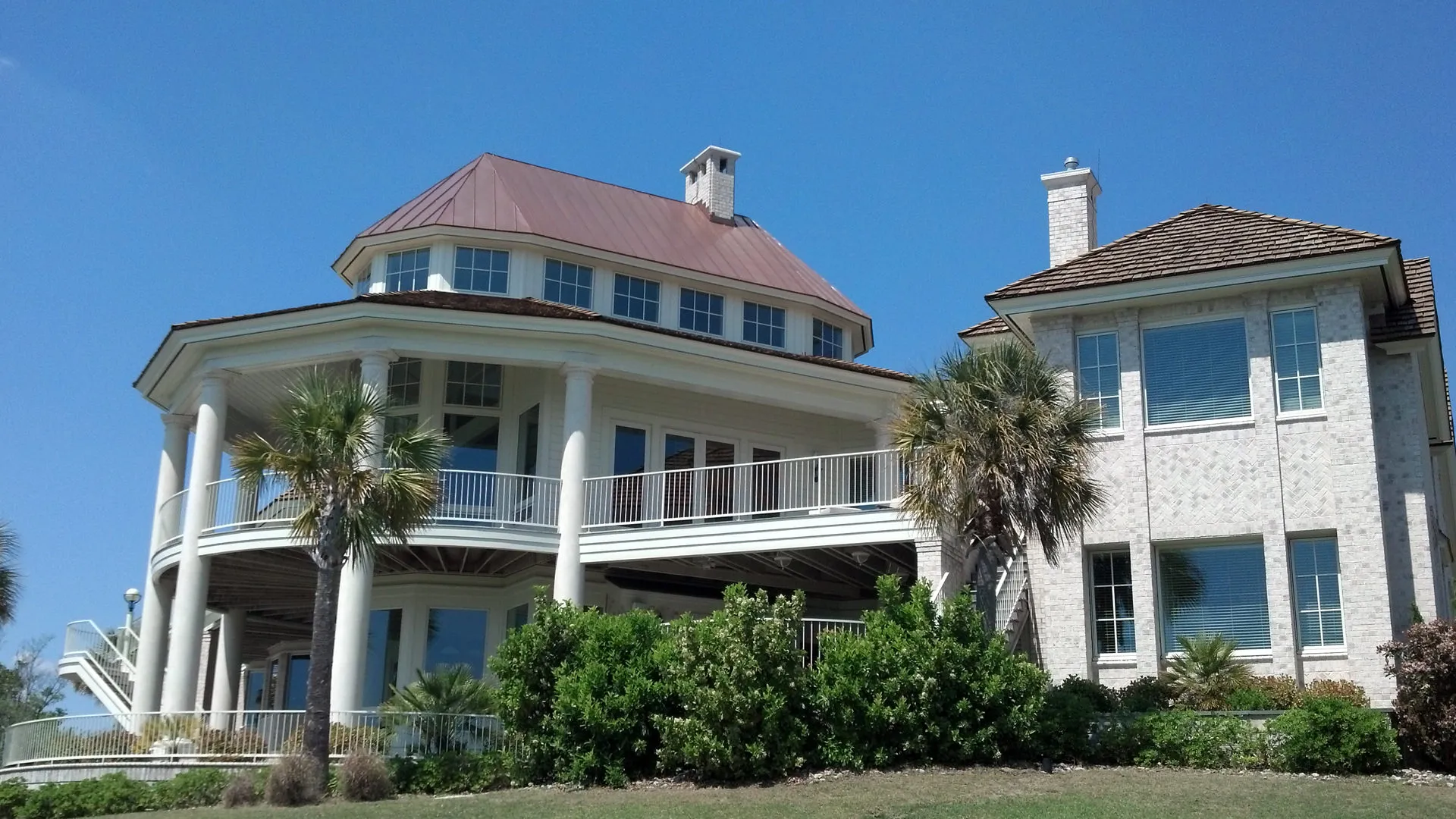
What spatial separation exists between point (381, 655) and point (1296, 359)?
56.6 feet

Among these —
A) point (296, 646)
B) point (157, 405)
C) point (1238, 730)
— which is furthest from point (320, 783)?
point (296, 646)

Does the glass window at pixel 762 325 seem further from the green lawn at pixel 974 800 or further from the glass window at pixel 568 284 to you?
the green lawn at pixel 974 800

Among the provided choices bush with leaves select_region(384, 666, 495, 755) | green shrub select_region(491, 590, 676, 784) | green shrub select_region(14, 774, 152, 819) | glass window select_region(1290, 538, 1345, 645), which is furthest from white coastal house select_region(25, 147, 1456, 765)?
green shrub select_region(491, 590, 676, 784)

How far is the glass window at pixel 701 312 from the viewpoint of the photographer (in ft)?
→ 102

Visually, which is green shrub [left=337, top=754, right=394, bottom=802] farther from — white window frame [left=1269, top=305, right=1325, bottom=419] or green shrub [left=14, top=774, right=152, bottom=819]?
white window frame [left=1269, top=305, right=1325, bottom=419]

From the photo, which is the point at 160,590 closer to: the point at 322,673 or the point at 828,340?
the point at 322,673

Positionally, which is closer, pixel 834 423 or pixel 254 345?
pixel 254 345

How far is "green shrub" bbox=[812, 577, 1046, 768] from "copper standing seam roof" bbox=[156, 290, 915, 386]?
700cm

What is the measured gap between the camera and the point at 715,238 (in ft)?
111

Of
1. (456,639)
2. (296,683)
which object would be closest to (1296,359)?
(456,639)

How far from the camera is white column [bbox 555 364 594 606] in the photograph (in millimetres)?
24453

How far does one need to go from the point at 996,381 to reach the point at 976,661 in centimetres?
400

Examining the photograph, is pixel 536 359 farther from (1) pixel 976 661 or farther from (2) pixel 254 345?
(1) pixel 976 661

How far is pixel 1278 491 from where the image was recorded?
22.0 metres
